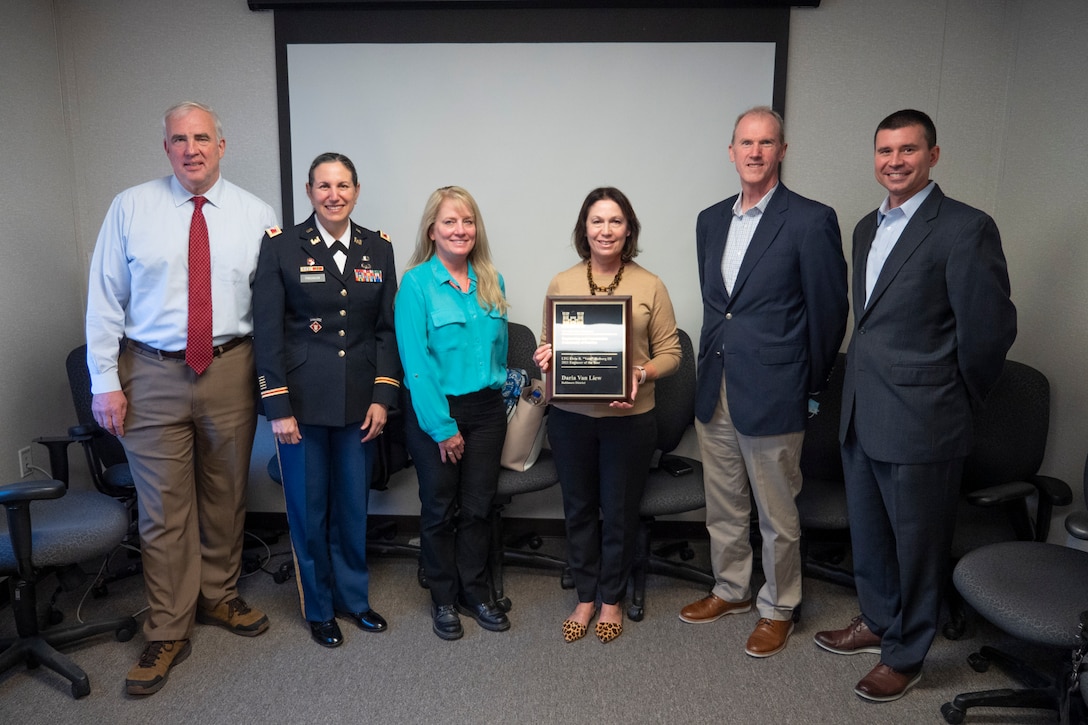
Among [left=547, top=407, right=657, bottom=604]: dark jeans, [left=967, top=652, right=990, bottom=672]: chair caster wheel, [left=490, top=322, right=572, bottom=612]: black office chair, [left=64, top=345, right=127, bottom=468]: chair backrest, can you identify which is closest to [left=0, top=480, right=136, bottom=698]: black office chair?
[left=64, top=345, right=127, bottom=468]: chair backrest

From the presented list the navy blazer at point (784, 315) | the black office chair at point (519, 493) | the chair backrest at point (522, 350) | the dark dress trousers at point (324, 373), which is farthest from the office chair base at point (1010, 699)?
the dark dress trousers at point (324, 373)

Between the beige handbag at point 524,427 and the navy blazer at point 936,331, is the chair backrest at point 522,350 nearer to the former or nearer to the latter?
the beige handbag at point 524,427

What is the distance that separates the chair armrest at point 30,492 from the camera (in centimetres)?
210

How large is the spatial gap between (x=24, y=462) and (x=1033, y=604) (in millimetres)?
3515

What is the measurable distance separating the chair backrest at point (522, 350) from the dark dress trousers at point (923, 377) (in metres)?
1.29

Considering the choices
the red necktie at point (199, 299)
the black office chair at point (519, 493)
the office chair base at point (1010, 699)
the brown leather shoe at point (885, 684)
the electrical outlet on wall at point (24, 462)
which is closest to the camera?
the office chair base at point (1010, 699)

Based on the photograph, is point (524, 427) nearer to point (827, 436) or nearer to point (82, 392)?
point (827, 436)

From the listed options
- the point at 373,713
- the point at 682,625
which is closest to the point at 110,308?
the point at 373,713

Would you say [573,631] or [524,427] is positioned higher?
[524,427]

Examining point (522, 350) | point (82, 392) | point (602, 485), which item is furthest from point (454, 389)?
point (82, 392)

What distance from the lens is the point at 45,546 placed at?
7.28ft

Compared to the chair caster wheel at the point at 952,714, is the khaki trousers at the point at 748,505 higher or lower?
higher

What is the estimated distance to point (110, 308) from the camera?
2.29 m

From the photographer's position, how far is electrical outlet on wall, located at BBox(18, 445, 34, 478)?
115 inches
